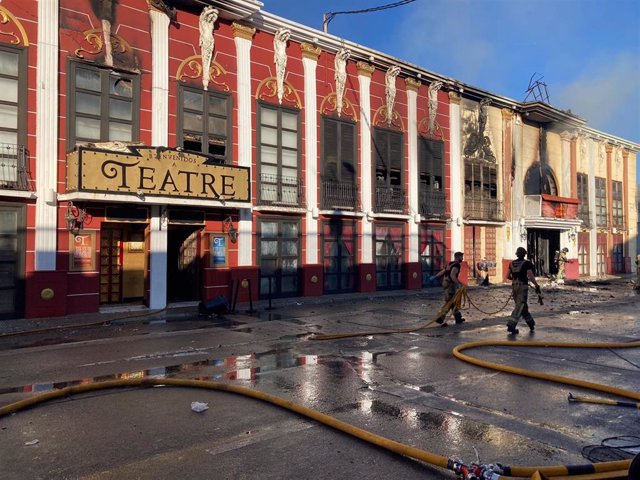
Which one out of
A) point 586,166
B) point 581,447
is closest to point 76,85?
point 581,447

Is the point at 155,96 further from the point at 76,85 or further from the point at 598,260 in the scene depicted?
the point at 598,260

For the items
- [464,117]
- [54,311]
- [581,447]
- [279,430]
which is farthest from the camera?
[464,117]

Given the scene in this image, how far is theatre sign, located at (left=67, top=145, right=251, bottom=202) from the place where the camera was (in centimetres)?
1355

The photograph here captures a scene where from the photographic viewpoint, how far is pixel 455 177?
2548 centimetres

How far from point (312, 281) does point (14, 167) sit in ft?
34.4

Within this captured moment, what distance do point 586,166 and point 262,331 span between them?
3103cm

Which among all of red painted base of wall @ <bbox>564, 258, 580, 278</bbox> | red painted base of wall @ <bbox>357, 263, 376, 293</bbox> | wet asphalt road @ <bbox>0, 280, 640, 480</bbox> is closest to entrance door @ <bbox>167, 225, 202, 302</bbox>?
wet asphalt road @ <bbox>0, 280, 640, 480</bbox>

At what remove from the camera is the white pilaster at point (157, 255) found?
1560 centimetres

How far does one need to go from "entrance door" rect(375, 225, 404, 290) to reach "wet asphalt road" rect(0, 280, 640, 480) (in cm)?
1046

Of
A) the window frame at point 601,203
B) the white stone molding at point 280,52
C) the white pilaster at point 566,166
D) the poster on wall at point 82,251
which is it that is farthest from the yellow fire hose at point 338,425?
the window frame at point 601,203

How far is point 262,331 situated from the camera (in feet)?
38.4

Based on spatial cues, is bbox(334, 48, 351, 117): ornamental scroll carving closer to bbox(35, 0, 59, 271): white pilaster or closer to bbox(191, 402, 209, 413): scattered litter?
bbox(35, 0, 59, 271): white pilaster

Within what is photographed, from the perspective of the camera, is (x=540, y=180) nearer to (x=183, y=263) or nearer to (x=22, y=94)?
(x=183, y=263)

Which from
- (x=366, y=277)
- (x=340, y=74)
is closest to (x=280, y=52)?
(x=340, y=74)
